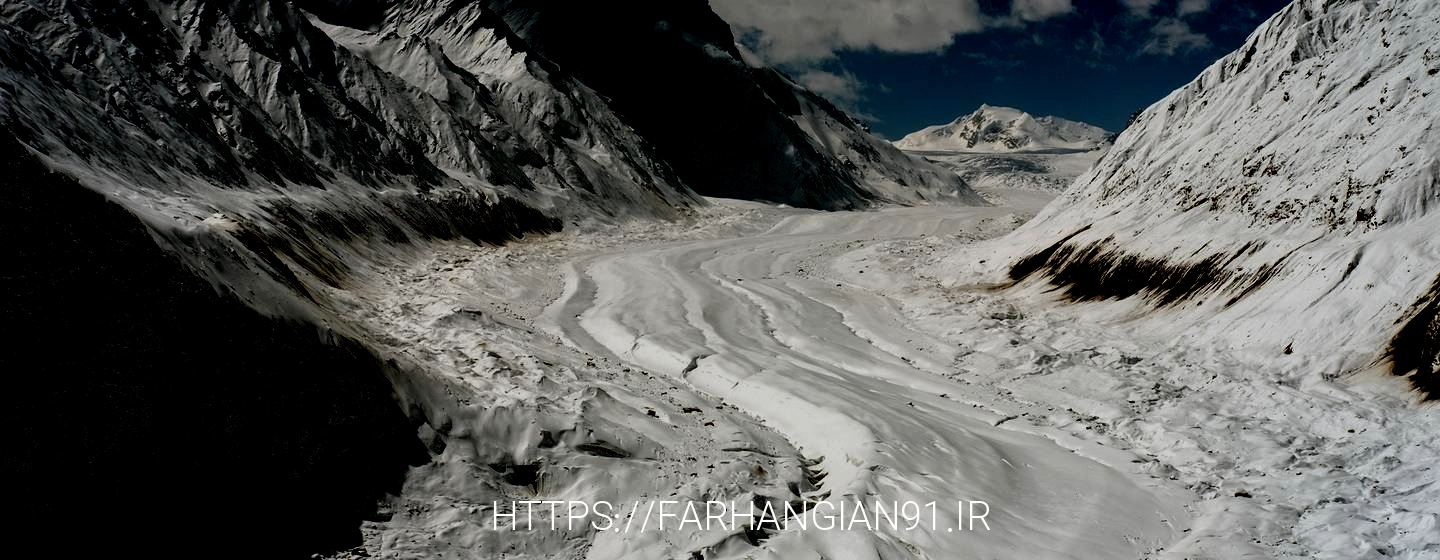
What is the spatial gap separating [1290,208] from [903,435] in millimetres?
8505

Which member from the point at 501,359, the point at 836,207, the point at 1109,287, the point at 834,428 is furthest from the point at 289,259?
the point at 836,207

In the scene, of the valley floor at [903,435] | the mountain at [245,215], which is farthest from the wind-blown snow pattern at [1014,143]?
the valley floor at [903,435]

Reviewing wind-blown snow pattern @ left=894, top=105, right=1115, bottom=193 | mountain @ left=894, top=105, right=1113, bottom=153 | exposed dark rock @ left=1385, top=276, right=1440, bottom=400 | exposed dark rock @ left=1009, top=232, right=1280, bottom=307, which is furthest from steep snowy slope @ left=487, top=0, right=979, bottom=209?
mountain @ left=894, top=105, right=1113, bottom=153

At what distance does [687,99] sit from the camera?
193 ft

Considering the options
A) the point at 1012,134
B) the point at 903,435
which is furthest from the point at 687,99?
the point at 1012,134

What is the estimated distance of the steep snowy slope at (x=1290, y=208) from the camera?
9.20m

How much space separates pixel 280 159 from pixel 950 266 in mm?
16912

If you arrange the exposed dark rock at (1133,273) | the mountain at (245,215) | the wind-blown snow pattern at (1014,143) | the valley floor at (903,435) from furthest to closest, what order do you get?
the wind-blown snow pattern at (1014,143), the exposed dark rock at (1133,273), the valley floor at (903,435), the mountain at (245,215)

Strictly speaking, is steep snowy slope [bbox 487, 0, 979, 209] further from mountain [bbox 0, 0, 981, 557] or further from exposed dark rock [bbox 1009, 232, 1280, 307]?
exposed dark rock [bbox 1009, 232, 1280, 307]

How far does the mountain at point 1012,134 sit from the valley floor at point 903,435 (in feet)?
558

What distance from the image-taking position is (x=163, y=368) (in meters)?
4.99

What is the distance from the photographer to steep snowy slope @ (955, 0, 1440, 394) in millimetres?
9195

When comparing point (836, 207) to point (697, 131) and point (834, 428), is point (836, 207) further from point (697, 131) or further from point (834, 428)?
point (834, 428)

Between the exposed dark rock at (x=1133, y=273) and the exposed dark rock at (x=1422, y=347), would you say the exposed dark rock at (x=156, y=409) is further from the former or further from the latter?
the exposed dark rock at (x=1133, y=273)
